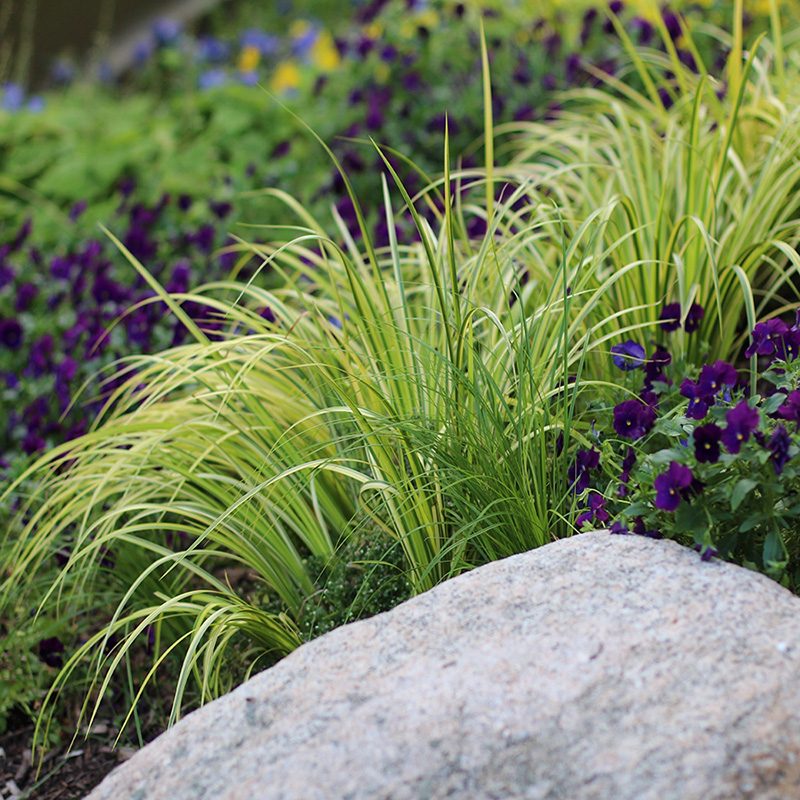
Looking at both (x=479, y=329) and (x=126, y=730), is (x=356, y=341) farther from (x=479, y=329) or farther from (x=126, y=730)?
(x=126, y=730)

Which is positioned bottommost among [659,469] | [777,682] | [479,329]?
[777,682]

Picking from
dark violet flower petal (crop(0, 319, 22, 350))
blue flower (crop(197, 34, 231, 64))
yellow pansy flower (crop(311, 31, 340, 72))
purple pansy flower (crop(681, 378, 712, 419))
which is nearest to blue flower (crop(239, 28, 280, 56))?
blue flower (crop(197, 34, 231, 64))

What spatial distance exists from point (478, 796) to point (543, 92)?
11.6 feet

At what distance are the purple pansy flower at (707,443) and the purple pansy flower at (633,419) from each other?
0.19m

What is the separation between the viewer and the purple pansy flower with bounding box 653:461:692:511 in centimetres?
143

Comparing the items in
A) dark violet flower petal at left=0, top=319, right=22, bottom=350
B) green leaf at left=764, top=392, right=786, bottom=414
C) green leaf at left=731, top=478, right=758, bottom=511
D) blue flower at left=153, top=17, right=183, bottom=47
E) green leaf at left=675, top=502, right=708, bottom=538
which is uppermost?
blue flower at left=153, top=17, right=183, bottom=47

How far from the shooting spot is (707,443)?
1445mm

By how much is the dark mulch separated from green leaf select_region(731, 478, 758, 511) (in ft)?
4.80

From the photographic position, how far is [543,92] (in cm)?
397

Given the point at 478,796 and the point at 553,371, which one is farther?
the point at 553,371

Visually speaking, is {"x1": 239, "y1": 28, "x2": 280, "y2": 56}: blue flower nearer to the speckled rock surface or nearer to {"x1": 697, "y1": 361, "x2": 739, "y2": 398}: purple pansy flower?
{"x1": 697, "y1": 361, "x2": 739, "y2": 398}: purple pansy flower

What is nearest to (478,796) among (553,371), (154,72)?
(553,371)

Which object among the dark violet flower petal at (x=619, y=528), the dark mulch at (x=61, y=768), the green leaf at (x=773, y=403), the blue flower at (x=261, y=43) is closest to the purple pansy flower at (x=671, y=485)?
the dark violet flower petal at (x=619, y=528)

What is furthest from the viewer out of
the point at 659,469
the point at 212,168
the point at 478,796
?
the point at 212,168
